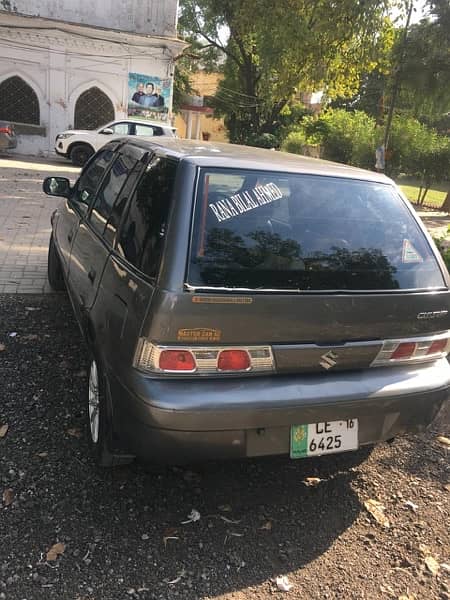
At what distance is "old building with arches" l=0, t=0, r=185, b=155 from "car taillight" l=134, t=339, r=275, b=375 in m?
20.4

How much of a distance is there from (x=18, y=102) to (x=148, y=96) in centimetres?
500

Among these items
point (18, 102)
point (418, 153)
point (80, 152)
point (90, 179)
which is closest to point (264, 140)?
point (418, 153)

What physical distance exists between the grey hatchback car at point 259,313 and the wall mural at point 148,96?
19936 millimetres

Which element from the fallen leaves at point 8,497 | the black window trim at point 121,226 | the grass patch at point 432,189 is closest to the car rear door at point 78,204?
the black window trim at point 121,226

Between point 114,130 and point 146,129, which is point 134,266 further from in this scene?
point 114,130

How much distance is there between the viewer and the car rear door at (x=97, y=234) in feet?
10.2

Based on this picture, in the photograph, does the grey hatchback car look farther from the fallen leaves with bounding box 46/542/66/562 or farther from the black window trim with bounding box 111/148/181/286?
the fallen leaves with bounding box 46/542/66/562

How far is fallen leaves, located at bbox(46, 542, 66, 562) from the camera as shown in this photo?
226 centimetres

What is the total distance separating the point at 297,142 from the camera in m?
31.5

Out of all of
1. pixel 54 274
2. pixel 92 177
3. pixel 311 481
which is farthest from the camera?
pixel 54 274

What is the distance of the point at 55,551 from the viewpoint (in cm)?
229

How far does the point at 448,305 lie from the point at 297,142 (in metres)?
30.5

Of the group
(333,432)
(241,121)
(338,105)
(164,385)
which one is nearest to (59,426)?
(164,385)

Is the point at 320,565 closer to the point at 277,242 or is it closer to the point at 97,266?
the point at 277,242
